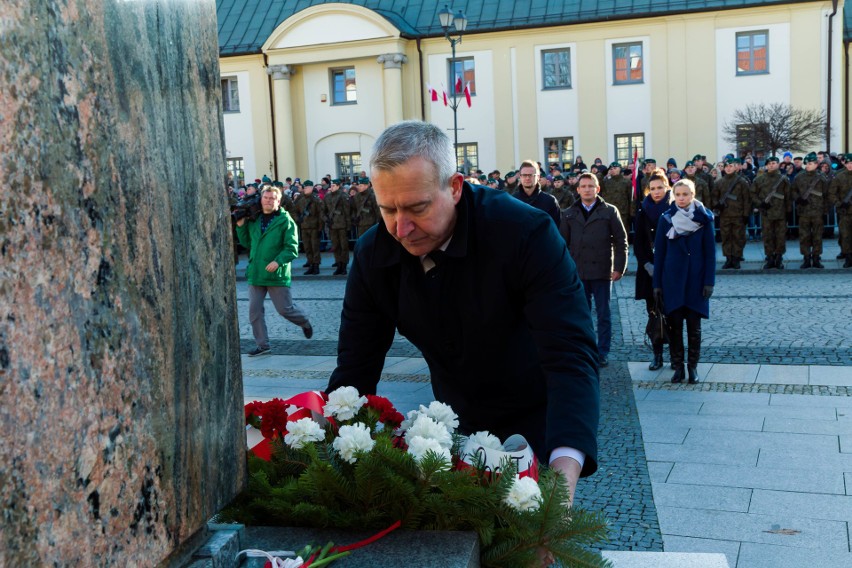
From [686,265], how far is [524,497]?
6.85 m

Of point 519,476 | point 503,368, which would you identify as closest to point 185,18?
point 519,476

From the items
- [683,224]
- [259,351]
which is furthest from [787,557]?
[259,351]

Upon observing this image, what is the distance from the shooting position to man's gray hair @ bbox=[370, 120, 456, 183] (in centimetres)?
232

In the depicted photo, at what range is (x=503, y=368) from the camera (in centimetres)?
276

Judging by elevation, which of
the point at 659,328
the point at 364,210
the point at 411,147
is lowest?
the point at 659,328

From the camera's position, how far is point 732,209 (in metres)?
18.2

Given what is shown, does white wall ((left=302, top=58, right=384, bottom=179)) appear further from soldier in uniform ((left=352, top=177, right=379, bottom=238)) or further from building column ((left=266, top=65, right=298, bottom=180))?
soldier in uniform ((left=352, top=177, right=379, bottom=238))

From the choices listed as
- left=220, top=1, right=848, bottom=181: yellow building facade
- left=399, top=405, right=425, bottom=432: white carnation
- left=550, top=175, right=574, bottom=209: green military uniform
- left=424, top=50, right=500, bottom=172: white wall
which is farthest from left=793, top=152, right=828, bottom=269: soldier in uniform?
left=424, top=50, right=500, bottom=172: white wall

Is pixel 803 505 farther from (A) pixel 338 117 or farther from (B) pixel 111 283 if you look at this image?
(A) pixel 338 117

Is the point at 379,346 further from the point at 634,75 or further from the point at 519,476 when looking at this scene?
the point at 634,75

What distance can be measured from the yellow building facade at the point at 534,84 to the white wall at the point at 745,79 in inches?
1.7

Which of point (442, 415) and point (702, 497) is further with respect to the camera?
point (702, 497)

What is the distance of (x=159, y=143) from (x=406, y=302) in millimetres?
1162

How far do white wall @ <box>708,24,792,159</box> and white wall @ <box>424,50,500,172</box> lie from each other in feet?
25.1
